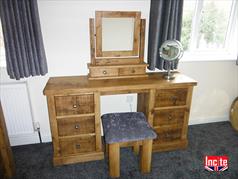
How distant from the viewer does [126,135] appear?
67.6 inches

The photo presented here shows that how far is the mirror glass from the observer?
1.95m

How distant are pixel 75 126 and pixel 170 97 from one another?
1.02 meters

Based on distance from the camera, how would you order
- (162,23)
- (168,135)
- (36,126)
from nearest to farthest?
Answer: 1. (162,23)
2. (168,135)
3. (36,126)

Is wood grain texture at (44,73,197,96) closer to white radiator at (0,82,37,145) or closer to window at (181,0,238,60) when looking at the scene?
white radiator at (0,82,37,145)

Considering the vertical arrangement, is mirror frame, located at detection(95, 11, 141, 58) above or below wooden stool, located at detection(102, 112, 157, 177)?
above

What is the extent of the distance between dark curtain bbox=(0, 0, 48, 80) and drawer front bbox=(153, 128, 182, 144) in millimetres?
1423

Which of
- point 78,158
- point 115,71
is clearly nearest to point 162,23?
point 115,71

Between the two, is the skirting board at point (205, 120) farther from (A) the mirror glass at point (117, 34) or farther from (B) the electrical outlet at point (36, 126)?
(B) the electrical outlet at point (36, 126)

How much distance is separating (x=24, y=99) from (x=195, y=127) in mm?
2281

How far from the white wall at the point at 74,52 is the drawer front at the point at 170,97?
1.72 ft

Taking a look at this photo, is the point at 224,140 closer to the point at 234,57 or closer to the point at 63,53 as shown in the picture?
the point at 234,57

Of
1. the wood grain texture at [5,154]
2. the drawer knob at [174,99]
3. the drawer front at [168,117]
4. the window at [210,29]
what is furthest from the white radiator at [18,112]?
the window at [210,29]

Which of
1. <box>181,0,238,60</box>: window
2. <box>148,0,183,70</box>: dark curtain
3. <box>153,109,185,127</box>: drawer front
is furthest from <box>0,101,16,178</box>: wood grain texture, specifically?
<box>181,0,238,60</box>: window

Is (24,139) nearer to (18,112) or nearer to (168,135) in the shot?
(18,112)
